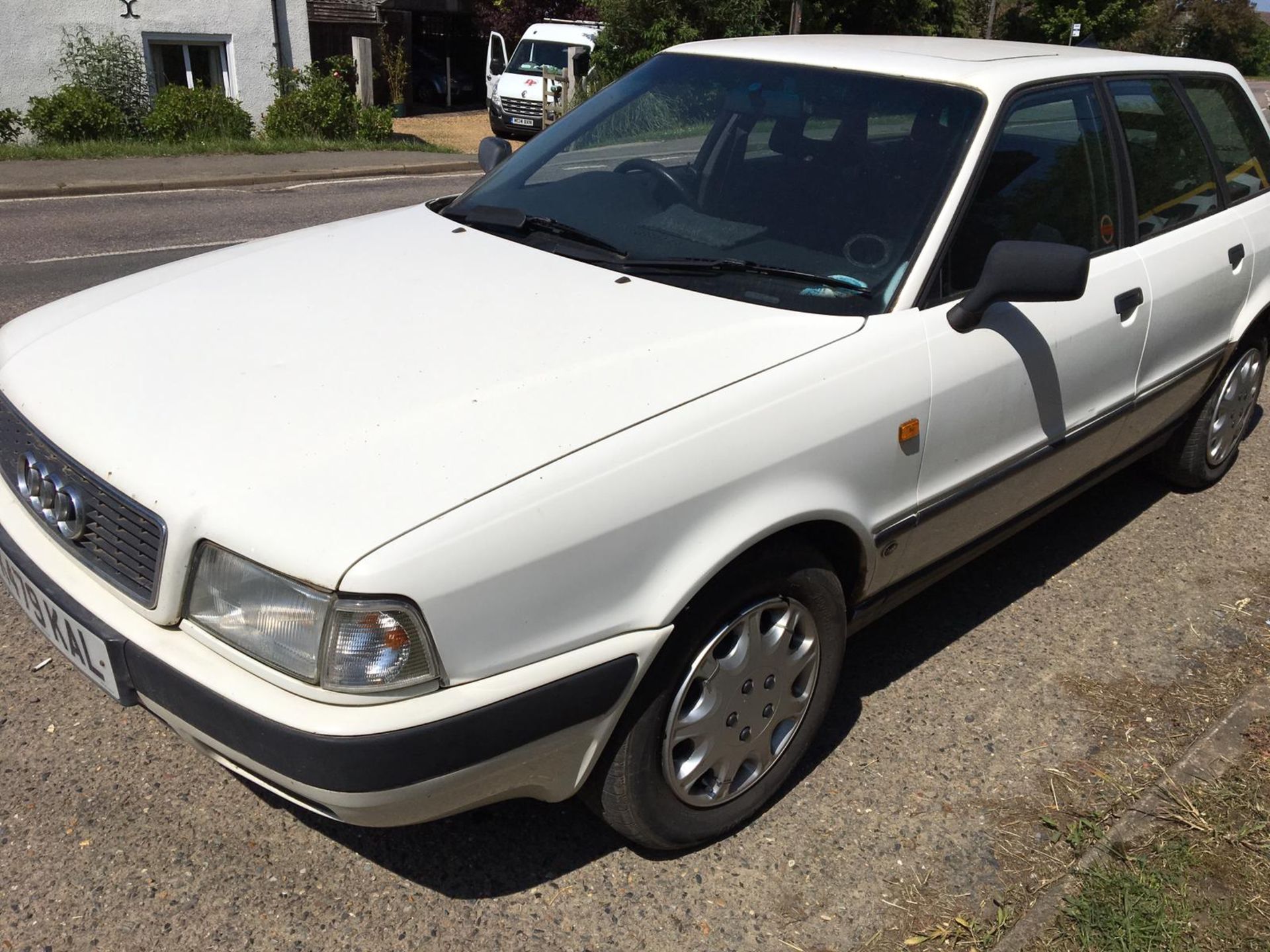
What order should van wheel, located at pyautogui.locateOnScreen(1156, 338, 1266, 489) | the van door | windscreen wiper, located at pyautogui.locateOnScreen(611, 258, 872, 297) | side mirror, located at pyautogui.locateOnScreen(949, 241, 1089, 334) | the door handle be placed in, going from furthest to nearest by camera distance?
the van door, van wheel, located at pyautogui.locateOnScreen(1156, 338, 1266, 489), the door handle, windscreen wiper, located at pyautogui.locateOnScreen(611, 258, 872, 297), side mirror, located at pyautogui.locateOnScreen(949, 241, 1089, 334)

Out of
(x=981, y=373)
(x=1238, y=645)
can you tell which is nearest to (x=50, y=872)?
(x=981, y=373)

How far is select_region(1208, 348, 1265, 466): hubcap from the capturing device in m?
4.55

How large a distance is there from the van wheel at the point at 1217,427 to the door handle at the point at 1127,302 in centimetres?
117

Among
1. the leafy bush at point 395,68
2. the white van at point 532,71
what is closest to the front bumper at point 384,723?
the white van at point 532,71

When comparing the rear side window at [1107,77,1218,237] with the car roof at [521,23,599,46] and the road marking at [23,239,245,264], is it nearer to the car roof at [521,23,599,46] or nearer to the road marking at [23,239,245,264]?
the road marking at [23,239,245,264]

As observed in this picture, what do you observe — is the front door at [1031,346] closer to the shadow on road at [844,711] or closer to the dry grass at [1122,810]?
the shadow on road at [844,711]

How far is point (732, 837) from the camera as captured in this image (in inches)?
110

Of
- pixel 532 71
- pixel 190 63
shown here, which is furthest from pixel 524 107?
pixel 190 63

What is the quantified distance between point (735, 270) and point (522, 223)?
0.75 meters

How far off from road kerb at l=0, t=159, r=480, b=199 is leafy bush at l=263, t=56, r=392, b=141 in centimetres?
259

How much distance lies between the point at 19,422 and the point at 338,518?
1.05m

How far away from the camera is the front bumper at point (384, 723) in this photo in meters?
1.97

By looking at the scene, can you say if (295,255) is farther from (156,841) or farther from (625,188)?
(156,841)

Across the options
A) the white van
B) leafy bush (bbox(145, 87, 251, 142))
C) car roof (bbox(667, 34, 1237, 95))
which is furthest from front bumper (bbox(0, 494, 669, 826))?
the white van
